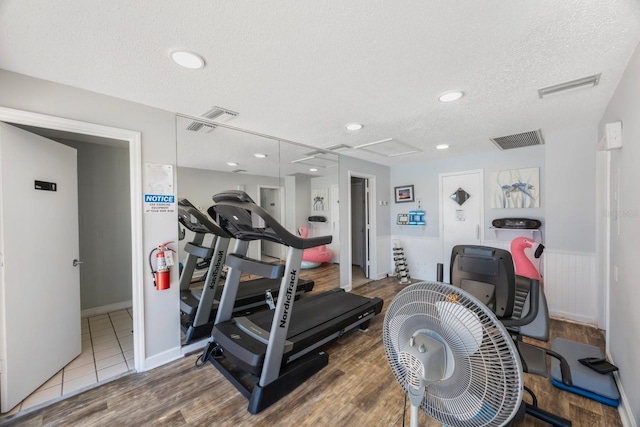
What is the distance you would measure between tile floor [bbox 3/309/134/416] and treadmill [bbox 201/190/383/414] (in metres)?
0.82

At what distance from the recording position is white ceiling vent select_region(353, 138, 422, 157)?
3.50 meters

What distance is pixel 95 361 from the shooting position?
2303 millimetres

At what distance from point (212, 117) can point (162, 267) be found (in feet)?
4.90

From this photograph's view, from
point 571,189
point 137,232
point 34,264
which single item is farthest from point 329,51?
point 571,189

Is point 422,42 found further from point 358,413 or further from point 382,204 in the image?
point 382,204

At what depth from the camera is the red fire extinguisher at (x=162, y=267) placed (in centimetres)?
218

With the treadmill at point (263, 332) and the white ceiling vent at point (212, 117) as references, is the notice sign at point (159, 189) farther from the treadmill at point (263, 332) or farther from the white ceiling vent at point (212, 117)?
the white ceiling vent at point (212, 117)

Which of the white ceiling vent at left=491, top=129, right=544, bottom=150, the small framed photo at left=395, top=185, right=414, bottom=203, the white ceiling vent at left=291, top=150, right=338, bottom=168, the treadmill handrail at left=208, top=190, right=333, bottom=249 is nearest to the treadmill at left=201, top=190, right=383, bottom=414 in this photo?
the treadmill handrail at left=208, top=190, right=333, bottom=249

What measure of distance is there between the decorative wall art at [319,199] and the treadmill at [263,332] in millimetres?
1766

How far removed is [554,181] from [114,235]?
5.86 meters

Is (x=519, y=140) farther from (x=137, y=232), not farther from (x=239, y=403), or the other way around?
(x=137, y=232)

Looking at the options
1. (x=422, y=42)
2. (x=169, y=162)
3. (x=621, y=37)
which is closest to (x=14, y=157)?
(x=169, y=162)

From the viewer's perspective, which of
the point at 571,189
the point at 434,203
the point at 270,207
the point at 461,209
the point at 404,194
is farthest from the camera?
the point at 404,194

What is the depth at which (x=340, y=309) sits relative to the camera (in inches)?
113
